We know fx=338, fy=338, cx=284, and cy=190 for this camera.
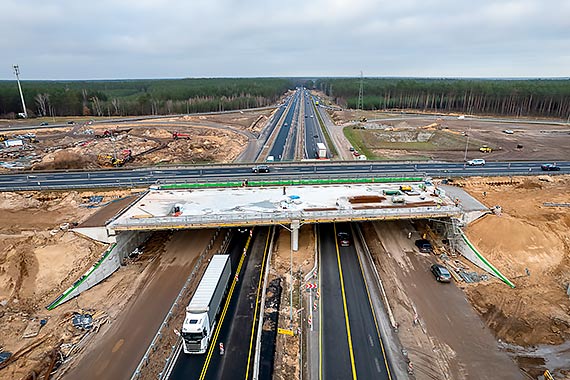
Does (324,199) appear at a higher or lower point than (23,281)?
higher

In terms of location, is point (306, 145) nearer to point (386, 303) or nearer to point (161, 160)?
point (161, 160)

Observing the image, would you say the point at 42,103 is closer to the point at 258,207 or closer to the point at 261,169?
the point at 261,169

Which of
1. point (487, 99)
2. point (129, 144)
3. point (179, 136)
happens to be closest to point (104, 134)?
point (129, 144)

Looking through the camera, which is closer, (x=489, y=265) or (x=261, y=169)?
(x=489, y=265)

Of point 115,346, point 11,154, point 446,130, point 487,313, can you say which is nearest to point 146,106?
point 11,154

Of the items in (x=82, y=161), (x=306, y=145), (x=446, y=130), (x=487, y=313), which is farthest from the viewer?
(x=446, y=130)
